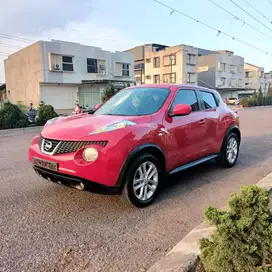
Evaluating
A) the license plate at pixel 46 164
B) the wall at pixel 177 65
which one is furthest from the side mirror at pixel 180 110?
the wall at pixel 177 65

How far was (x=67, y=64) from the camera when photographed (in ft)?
90.6

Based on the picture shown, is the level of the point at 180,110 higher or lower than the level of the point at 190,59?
lower

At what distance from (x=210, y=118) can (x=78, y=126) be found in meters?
2.53

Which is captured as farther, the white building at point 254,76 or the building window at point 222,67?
the white building at point 254,76

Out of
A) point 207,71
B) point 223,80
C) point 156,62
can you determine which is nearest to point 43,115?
point 156,62

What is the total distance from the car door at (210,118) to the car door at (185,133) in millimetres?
157

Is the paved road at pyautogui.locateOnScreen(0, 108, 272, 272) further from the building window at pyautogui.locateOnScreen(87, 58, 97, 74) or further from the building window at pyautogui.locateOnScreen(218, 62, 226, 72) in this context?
the building window at pyautogui.locateOnScreen(218, 62, 226, 72)

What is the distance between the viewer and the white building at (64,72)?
86.6 ft

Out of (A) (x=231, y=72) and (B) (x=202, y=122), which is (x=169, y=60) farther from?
(B) (x=202, y=122)

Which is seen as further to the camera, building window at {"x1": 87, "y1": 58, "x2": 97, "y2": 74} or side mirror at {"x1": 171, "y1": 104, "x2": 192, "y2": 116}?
building window at {"x1": 87, "y1": 58, "x2": 97, "y2": 74}

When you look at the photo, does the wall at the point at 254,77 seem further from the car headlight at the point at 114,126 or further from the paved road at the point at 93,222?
the car headlight at the point at 114,126

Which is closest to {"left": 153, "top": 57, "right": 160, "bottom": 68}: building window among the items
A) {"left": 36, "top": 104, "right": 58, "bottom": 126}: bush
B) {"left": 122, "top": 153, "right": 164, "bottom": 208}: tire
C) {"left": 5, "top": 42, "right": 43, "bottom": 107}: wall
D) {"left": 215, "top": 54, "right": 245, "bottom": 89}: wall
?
{"left": 215, "top": 54, "right": 245, "bottom": 89}: wall

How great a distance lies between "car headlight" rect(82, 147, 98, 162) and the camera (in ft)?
10.5

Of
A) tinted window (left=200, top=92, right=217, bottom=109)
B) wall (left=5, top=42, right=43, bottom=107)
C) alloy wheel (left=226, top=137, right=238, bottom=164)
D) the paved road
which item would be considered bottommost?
the paved road
